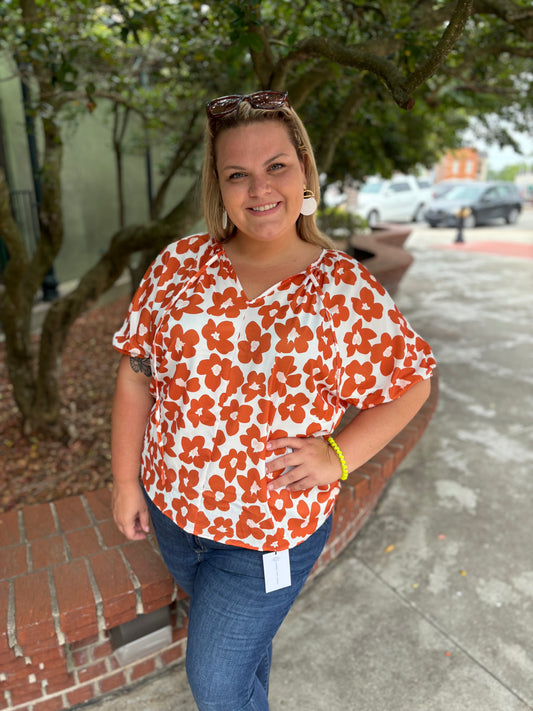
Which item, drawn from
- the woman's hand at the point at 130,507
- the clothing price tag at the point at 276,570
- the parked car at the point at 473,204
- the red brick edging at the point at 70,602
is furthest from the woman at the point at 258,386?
the parked car at the point at 473,204

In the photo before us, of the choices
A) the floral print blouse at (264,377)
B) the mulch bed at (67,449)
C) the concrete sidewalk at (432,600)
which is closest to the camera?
the floral print blouse at (264,377)

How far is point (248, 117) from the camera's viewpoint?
4.95ft

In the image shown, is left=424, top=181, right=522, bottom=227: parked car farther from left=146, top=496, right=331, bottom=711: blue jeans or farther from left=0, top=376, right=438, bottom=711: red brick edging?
left=146, top=496, right=331, bottom=711: blue jeans

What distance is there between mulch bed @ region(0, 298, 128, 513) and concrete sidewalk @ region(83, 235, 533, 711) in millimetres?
1425

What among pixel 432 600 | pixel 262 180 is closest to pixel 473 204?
pixel 432 600

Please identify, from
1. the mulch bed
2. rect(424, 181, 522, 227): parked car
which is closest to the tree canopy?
the mulch bed

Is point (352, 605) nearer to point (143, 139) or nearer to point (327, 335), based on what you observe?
point (327, 335)

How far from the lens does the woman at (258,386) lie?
→ 1.44 m

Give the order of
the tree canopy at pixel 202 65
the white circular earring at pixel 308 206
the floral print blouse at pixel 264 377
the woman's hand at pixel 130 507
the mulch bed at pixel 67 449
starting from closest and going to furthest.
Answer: the floral print blouse at pixel 264 377, the white circular earring at pixel 308 206, the woman's hand at pixel 130 507, the tree canopy at pixel 202 65, the mulch bed at pixel 67 449

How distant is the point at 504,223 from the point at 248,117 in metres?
21.0

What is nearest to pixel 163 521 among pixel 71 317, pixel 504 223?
pixel 71 317

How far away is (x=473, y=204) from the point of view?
1809 centimetres

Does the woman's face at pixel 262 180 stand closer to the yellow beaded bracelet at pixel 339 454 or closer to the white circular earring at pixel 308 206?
the white circular earring at pixel 308 206

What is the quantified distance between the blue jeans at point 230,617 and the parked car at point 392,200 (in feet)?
57.3
